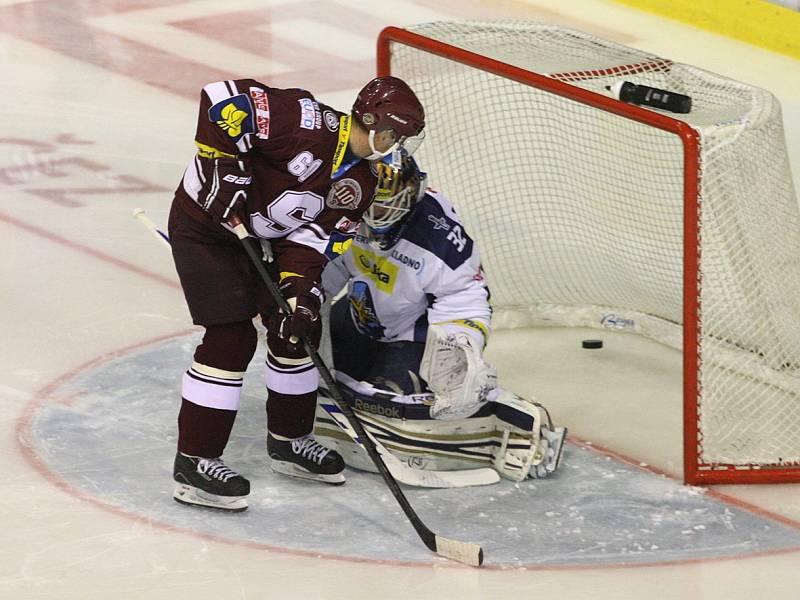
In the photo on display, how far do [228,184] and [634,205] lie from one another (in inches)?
67.2

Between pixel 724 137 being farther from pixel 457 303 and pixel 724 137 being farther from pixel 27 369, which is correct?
pixel 27 369

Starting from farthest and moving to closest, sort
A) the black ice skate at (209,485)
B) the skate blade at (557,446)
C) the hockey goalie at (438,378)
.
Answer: the skate blade at (557,446) < the hockey goalie at (438,378) < the black ice skate at (209,485)

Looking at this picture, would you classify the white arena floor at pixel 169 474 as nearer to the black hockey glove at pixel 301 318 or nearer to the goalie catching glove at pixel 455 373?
the goalie catching glove at pixel 455 373

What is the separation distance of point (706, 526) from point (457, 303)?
2.45 feet

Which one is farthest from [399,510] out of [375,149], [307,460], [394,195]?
[375,149]

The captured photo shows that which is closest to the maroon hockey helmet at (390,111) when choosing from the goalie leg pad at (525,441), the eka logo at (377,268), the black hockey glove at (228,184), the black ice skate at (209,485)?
the black hockey glove at (228,184)

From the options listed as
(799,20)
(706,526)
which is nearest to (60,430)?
(706,526)

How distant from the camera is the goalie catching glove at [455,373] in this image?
372 centimetres

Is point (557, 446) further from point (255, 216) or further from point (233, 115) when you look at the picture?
point (233, 115)

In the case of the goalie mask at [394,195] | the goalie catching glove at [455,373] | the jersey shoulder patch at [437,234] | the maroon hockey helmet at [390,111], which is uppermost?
the maroon hockey helmet at [390,111]

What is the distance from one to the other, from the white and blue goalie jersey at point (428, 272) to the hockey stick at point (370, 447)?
0.29m

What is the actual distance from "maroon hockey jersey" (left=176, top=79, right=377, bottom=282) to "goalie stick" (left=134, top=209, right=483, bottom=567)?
7cm

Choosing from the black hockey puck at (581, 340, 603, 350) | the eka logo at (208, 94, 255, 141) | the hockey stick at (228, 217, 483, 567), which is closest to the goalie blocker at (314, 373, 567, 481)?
the hockey stick at (228, 217, 483, 567)

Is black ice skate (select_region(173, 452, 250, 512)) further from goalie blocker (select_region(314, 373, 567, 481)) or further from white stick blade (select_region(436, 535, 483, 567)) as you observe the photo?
white stick blade (select_region(436, 535, 483, 567))
